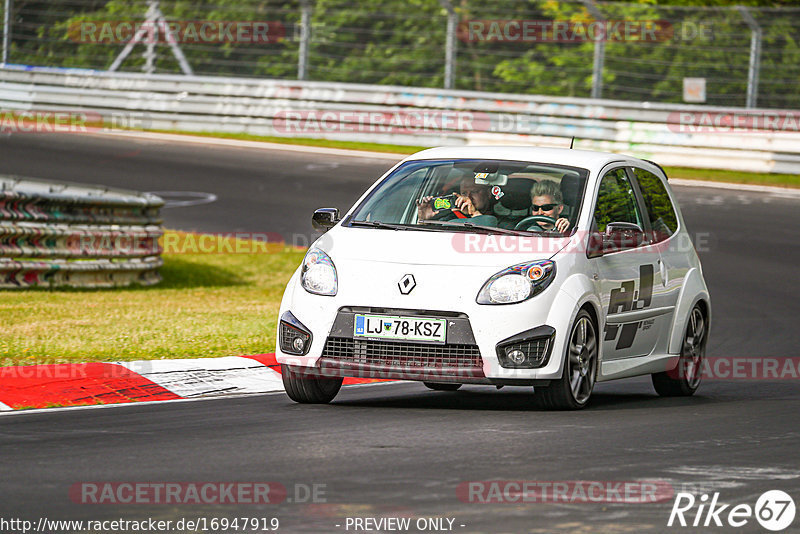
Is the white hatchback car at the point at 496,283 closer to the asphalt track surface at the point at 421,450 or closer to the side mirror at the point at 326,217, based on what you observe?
the side mirror at the point at 326,217

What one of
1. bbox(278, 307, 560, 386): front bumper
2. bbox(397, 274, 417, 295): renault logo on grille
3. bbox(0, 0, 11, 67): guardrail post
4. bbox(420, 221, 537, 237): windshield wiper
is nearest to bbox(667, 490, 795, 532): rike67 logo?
bbox(278, 307, 560, 386): front bumper

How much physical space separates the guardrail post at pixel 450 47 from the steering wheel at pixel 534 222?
18167 millimetres

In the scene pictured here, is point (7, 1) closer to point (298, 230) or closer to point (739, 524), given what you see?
point (298, 230)

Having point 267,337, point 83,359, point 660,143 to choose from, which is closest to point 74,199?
point 267,337

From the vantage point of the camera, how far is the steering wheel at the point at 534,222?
8.95 metres

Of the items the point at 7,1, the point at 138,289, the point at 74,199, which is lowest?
the point at 138,289

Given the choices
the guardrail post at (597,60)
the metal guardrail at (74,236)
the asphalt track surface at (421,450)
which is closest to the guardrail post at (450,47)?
the guardrail post at (597,60)

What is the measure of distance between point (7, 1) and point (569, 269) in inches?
920

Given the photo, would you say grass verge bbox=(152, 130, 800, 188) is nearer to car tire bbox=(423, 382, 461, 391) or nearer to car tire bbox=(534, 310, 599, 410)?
car tire bbox=(423, 382, 461, 391)

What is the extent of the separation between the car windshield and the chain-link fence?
53.3ft

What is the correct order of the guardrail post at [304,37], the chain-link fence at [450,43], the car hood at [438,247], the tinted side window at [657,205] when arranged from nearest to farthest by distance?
the car hood at [438,247] < the tinted side window at [657,205] < the chain-link fence at [450,43] < the guardrail post at [304,37]

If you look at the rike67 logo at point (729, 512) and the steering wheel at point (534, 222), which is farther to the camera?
the steering wheel at point (534, 222)

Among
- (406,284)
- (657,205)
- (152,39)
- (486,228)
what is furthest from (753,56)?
(406,284)

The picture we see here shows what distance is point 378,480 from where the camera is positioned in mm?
6332
